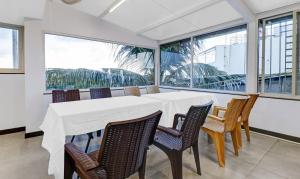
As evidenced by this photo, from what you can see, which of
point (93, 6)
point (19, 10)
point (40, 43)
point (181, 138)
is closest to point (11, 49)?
point (40, 43)

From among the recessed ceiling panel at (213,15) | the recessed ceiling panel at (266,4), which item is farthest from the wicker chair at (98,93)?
the recessed ceiling panel at (266,4)

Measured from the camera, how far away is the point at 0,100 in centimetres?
350

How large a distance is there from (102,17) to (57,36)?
3.60 ft

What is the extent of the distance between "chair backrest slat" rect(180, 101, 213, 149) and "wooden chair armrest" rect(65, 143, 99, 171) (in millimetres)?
946

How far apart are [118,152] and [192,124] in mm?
920

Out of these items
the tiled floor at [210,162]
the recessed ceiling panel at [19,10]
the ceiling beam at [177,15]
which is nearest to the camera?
the tiled floor at [210,162]

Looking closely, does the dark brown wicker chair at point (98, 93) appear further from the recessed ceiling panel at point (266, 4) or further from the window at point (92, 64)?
the recessed ceiling panel at point (266, 4)

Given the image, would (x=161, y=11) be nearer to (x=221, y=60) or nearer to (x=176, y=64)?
(x=221, y=60)

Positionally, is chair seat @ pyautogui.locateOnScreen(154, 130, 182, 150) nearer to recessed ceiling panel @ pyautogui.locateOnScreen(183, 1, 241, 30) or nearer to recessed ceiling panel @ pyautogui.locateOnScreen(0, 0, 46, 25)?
recessed ceiling panel @ pyautogui.locateOnScreen(183, 1, 241, 30)

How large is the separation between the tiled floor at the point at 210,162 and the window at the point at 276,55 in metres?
1.04

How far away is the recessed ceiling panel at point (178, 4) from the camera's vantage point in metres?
3.26

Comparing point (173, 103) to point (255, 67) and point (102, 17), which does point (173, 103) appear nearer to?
point (255, 67)

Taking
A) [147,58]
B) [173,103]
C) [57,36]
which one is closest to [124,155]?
[173,103]

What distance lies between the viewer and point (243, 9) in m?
3.21
